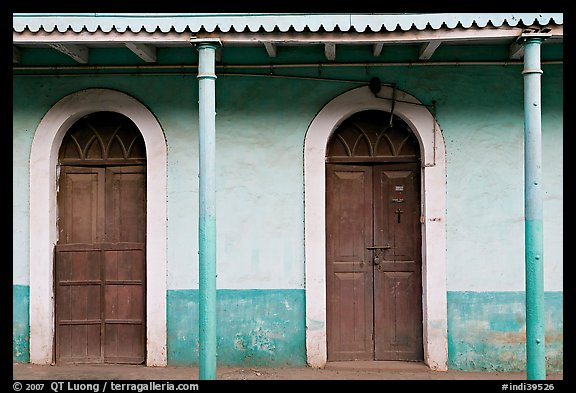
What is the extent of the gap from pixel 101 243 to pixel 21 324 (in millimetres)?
1233

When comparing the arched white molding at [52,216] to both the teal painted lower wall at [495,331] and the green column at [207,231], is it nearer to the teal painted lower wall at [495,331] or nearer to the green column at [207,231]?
the green column at [207,231]

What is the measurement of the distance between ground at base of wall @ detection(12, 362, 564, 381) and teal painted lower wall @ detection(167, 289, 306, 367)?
129 mm

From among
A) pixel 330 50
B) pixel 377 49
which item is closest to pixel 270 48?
pixel 330 50

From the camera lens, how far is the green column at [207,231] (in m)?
5.40

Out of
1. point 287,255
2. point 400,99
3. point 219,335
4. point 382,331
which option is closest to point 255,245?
point 287,255

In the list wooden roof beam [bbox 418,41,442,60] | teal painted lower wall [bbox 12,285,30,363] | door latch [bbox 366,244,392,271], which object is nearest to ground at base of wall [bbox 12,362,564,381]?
teal painted lower wall [bbox 12,285,30,363]

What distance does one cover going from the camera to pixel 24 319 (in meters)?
6.73

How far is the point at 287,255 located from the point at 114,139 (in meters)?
2.40

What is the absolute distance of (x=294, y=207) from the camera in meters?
6.68

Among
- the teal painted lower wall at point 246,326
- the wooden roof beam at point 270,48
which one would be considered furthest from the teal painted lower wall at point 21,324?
the wooden roof beam at point 270,48

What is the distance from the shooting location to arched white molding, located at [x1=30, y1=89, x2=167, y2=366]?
6645mm

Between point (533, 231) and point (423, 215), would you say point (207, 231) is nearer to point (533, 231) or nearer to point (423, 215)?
point (423, 215)

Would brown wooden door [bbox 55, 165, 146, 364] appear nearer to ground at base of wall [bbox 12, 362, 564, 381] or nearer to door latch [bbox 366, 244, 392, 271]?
ground at base of wall [bbox 12, 362, 564, 381]

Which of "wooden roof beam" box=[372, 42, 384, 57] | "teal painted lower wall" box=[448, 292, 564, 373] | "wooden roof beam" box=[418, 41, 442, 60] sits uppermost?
"wooden roof beam" box=[372, 42, 384, 57]
